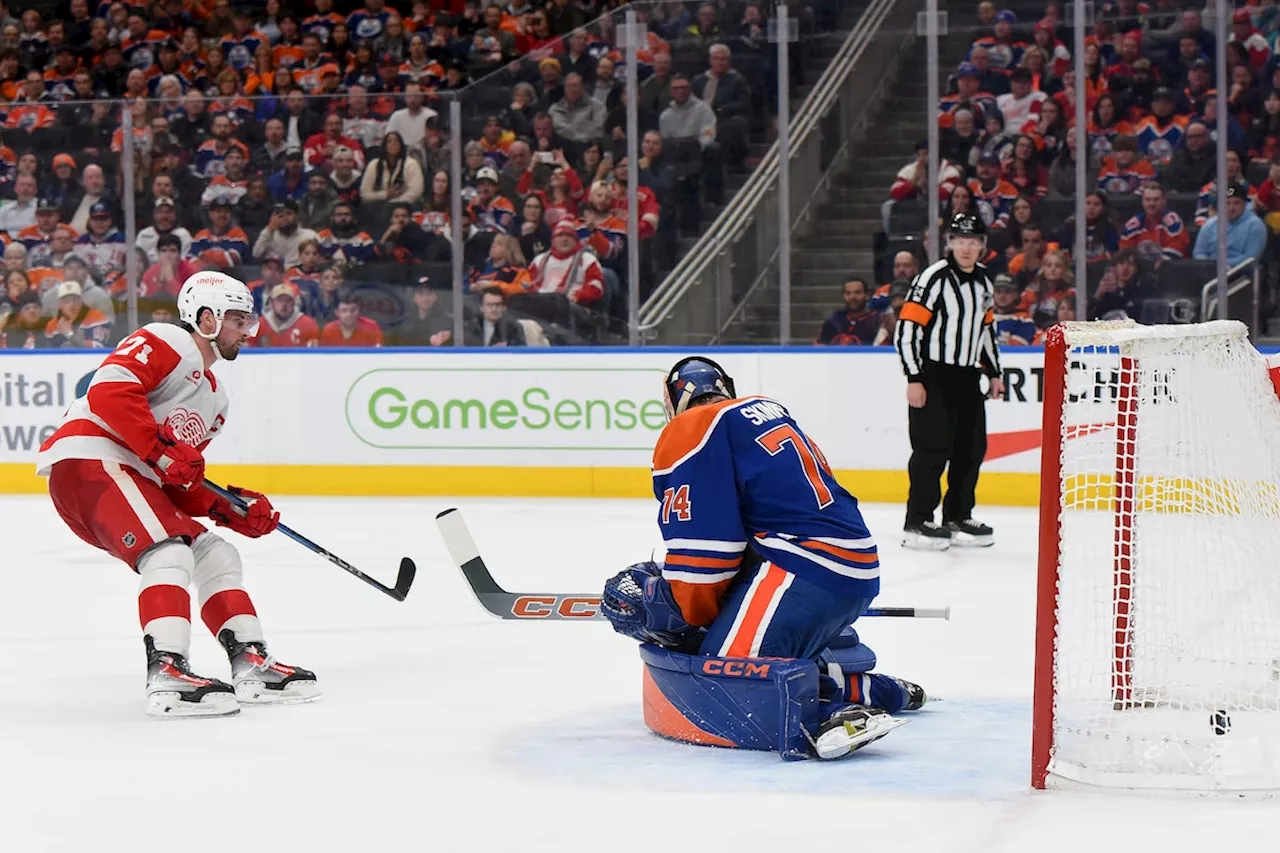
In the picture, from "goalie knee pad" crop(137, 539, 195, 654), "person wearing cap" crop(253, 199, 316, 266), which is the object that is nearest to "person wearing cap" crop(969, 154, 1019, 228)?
"person wearing cap" crop(253, 199, 316, 266)

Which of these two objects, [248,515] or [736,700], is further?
[248,515]

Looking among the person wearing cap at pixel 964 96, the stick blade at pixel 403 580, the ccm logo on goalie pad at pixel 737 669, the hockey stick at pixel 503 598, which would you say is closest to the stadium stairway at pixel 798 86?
the person wearing cap at pixel 964 96

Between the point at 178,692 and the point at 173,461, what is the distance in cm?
51

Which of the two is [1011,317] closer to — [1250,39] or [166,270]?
[1250,39]

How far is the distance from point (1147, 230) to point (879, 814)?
18.0ft

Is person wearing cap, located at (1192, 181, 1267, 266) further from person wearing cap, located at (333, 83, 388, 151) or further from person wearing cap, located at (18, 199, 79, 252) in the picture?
person wearing cap, located at (18, 199, 79, 252)

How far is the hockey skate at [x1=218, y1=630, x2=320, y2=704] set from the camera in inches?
158

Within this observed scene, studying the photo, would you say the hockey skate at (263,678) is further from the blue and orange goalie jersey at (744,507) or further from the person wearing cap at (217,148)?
the person wearing cap at (217,148)

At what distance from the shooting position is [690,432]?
11.0ft

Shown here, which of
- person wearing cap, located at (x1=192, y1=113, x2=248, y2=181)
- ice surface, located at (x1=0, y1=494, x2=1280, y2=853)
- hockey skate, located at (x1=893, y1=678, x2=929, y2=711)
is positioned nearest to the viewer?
ice surface, located at (x1=0, y1=494, x2=1280, y2=853)

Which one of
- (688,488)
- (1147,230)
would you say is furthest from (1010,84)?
(688,488)

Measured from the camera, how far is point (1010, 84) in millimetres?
8086

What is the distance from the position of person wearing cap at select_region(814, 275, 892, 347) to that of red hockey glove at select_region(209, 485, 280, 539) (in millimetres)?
4489

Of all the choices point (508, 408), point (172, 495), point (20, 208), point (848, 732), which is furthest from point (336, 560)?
point (20, 208)
